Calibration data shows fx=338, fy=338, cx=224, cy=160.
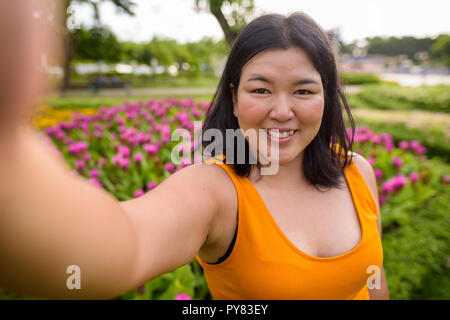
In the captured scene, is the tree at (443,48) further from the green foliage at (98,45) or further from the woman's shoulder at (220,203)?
the woman's shoulder at (220,203)

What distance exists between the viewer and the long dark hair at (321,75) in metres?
1.13

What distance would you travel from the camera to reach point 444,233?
2.98 m

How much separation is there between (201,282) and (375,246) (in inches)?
46.7

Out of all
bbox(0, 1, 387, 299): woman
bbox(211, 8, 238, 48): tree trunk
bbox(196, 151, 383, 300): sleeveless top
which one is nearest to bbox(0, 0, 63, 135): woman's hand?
bbox(0, 1, 387, 299): woman

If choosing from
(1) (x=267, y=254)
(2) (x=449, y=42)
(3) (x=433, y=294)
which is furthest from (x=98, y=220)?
(2) (x=449, y=42)

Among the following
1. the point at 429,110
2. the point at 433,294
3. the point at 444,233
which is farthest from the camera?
the point at 429,110

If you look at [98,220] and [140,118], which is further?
[140,118]

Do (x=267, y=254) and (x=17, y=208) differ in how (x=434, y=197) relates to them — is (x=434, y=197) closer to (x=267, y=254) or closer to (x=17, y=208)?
(x=267, y=254)

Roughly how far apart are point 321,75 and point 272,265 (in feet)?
2.22

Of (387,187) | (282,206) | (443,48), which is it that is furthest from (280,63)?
(443,48)

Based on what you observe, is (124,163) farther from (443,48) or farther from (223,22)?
(443,48)

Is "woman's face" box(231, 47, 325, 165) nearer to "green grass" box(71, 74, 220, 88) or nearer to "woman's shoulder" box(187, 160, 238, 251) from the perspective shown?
"woman's shoulder" box(187, 160, 238, 251)

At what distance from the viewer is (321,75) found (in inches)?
47.5

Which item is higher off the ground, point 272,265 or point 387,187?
point 272,265
